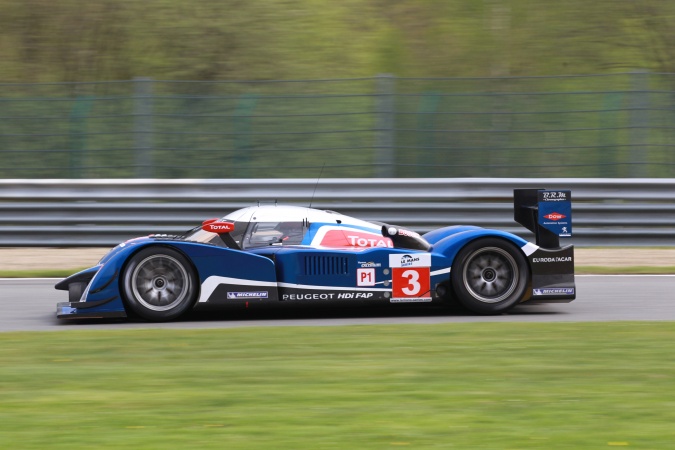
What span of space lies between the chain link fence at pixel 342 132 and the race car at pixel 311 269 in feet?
17.1

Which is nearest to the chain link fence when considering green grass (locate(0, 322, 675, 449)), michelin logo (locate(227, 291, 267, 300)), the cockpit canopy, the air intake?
the cockpit canopy

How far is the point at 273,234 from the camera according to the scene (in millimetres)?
8820

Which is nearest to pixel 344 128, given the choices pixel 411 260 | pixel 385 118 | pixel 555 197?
pixel 385 118

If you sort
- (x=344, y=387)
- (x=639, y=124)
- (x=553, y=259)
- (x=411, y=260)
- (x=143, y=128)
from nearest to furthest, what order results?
(x=344, y=387)
(x=411, y=260)
(x=553, y=259)
(x=639, y=124)
(x=143, y=128)

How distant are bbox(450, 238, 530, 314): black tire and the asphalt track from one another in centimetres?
15

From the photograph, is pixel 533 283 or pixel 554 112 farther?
pixel 554 112

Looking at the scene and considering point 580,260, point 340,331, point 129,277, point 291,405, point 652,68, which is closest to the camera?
point 291,405

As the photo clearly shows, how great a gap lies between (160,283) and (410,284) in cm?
220

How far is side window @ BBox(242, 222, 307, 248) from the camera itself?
8.77 m

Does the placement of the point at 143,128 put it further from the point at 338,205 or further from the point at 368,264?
the point at 368,264

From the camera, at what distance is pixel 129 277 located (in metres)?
8.49

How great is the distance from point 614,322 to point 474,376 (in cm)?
260

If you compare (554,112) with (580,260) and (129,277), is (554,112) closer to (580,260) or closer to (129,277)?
(580,260)

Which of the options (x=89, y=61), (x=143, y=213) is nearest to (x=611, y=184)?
(x=143, y=213)
